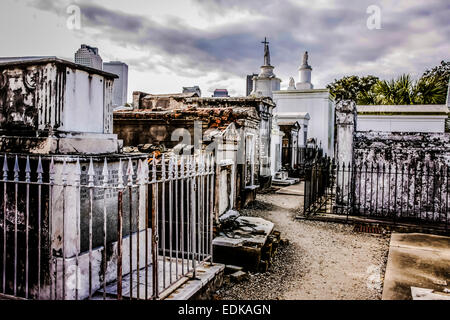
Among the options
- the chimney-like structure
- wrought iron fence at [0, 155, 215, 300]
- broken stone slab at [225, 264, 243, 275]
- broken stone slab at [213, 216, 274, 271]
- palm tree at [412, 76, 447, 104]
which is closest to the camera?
wrought iron fence at [0, 155, 215, 300]

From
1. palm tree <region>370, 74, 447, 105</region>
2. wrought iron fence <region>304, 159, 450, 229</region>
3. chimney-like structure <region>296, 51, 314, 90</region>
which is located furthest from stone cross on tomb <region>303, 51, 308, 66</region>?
wrought iron fence <region>304, 159, 450, 229</region>

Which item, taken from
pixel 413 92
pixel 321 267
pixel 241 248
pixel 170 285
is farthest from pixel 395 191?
pixel 413 92

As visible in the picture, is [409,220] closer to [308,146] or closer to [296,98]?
[308,146]

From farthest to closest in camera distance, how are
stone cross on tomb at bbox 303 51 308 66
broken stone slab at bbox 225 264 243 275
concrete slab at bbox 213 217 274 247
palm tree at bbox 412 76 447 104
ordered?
1. stone cross on tomb at bbox 303 51 308 66
2. palm tree at bbox 412 76 447 104
3. concrete slab at bbox 213 217 274 247
4. broken stone slab at bbox 225 264 243 275

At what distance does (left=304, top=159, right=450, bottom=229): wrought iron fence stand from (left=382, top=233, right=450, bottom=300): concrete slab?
1.35m

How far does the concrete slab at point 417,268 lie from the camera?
445cm

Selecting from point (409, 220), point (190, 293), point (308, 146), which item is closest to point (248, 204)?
point (409, 220)

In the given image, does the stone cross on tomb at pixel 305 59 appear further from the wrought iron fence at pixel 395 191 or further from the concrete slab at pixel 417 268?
the concrete slab at pixel 417 268

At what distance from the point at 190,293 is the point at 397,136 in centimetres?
768

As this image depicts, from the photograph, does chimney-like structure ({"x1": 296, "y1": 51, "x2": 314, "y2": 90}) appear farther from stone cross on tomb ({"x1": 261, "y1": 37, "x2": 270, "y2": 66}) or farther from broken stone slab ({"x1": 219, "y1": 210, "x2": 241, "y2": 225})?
broken stone slab ({"x1": 219, "y1": 210, "x2": 241, "y2": 225})

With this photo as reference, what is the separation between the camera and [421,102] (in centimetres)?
1973

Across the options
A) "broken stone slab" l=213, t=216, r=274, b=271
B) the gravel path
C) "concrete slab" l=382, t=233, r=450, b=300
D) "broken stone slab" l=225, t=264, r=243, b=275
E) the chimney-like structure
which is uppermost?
the chimney-like structure

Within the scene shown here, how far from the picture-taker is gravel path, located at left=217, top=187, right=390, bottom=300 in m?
4.68
